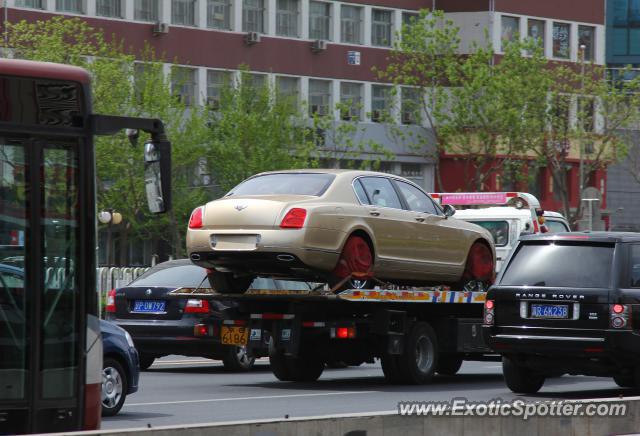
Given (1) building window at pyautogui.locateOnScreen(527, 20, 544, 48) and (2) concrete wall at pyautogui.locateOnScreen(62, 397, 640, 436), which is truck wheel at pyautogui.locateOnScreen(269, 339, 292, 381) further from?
(1) building window at pyautogui.locateOnScreen(527, 20, 544, 48)

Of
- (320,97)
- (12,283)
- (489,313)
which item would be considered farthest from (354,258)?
(320,97)

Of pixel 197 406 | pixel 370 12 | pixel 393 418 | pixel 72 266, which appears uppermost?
pixel 370 12

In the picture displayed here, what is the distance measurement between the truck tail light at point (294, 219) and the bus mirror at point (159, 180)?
7.61 m

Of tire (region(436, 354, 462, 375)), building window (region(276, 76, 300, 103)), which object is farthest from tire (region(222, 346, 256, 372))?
building window (region(276, 76, 300, 103))

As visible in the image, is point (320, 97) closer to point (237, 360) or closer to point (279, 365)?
point (237, 360)

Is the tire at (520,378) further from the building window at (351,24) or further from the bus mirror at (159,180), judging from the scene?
the building window at (351,24)

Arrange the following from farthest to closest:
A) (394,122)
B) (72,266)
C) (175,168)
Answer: (394,122)
(175,168)
(72,266)

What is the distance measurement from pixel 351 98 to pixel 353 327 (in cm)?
4617

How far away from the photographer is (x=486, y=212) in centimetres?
2689

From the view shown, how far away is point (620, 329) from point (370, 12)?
A: 162 ft

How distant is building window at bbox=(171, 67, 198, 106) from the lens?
54.8 meters

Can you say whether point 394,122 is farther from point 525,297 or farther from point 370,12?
point 525,297

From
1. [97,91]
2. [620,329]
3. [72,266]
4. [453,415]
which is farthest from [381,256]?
[97,91]

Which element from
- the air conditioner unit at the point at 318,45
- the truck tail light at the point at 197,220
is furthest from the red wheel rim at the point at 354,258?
the air conditioner unit at the point at 318,45
